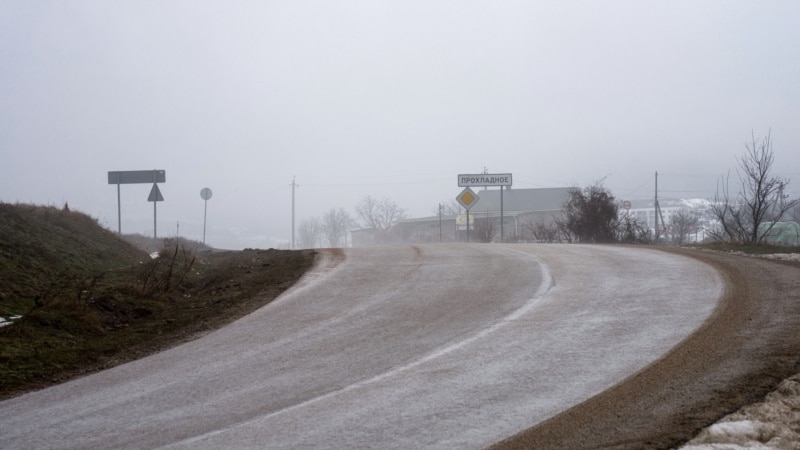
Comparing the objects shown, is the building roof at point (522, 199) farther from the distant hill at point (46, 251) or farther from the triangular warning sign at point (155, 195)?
the distant hill at point (46, 251)

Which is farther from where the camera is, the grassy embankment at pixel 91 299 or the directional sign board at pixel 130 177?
the directional sign board at pixel 130 177

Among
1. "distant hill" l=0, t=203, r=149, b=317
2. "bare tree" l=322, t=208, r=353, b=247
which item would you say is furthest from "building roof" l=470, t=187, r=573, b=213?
"distant hill" l=0, t=203, r=149, b=317

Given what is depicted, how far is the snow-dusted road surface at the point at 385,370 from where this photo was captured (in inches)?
239

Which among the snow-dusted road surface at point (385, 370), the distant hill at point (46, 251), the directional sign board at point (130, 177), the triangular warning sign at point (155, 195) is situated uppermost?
the directional sign board at point (130, 177)

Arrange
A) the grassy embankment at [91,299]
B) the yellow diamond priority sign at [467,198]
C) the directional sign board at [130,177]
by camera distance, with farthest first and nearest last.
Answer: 1. the yellow diamond priority sign at [467,198]
2. the directional sign board at [130,177]
3. the grassy embankment at [91,299]

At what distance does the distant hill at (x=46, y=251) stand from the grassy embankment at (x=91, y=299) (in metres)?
0.04

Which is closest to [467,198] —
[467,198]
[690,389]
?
[467,198]

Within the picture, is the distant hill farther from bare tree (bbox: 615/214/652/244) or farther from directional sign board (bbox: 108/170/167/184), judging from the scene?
bare tree (bbox: 615/214/652/244)

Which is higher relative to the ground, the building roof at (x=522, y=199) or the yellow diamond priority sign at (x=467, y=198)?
the building roof at (x=522, y=199)

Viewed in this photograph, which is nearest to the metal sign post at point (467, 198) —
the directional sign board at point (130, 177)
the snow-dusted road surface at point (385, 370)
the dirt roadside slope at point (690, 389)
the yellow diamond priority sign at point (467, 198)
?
the yellow diamond priority sign at point (467, 198)

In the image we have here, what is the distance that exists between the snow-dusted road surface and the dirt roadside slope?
27cm

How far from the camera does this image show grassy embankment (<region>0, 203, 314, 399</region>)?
9664 millimetres

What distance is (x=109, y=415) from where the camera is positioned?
6.90 m

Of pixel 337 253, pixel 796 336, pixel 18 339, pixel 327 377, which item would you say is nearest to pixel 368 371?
pixel 327 377
